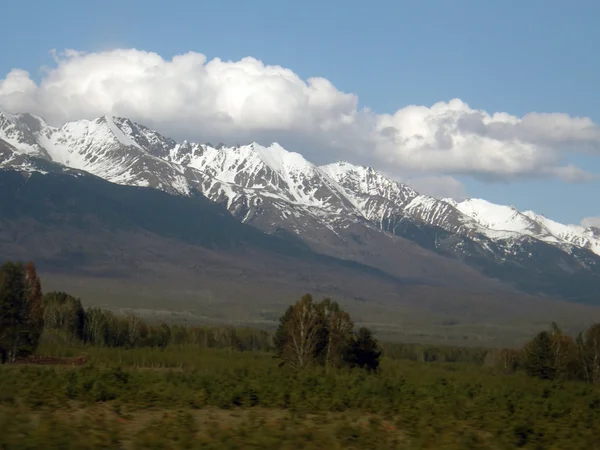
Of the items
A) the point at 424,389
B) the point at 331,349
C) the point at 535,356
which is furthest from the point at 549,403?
the point at 535,356

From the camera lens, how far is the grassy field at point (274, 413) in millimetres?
18406

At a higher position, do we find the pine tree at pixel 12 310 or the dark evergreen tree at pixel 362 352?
the pine tree at pixel 12 310

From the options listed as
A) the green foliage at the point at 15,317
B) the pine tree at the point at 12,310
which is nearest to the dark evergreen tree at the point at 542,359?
the green foliage at the point at 15,317

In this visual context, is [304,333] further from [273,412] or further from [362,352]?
[273,412]

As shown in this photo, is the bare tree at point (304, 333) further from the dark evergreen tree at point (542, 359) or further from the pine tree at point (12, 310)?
the pine tree at point (12, 310)

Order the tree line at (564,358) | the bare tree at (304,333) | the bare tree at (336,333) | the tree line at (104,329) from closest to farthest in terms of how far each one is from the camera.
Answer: the tree line at (104,329), the bare tree at (304,333), the bare tree at (336,333), the tree line at (564,358)

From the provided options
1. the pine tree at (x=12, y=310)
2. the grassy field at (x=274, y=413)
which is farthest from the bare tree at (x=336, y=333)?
the grassy field at (x=274, y=413)

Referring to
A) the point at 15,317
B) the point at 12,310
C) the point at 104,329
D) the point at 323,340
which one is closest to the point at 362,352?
the point at 323,340

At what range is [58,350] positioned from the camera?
72062mm

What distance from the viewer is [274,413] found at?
26578mm

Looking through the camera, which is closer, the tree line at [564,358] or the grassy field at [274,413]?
the grassy field at [274,413]

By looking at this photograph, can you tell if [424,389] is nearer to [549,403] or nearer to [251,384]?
[549,403]

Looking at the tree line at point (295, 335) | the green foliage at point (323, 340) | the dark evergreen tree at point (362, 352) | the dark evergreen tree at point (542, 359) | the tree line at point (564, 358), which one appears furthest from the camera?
the dark evergreen tree at point (542, 359)

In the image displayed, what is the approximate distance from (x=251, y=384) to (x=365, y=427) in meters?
9.42
